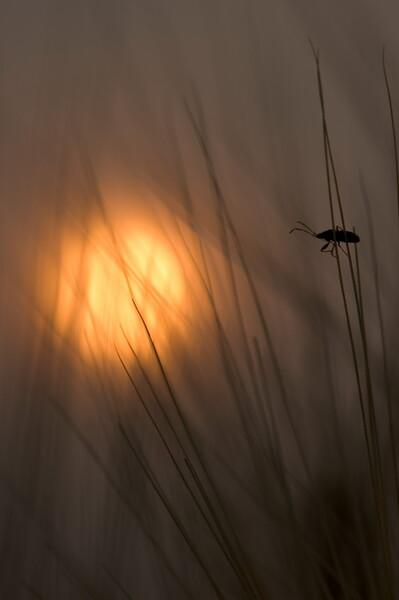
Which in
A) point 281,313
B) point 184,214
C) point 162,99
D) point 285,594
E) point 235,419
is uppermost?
point 162,99

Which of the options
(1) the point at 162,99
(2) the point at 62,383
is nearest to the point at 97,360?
(2) the point at 62,383

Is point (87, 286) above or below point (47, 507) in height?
above

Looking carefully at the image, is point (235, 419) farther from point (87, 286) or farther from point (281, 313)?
point (87, 286)

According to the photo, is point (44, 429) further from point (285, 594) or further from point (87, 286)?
point (285, 594)

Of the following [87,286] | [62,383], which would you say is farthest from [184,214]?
[62,383]

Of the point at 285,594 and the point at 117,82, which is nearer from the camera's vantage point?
the point at 285,594

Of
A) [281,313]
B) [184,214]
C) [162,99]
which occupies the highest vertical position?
[162,99]
